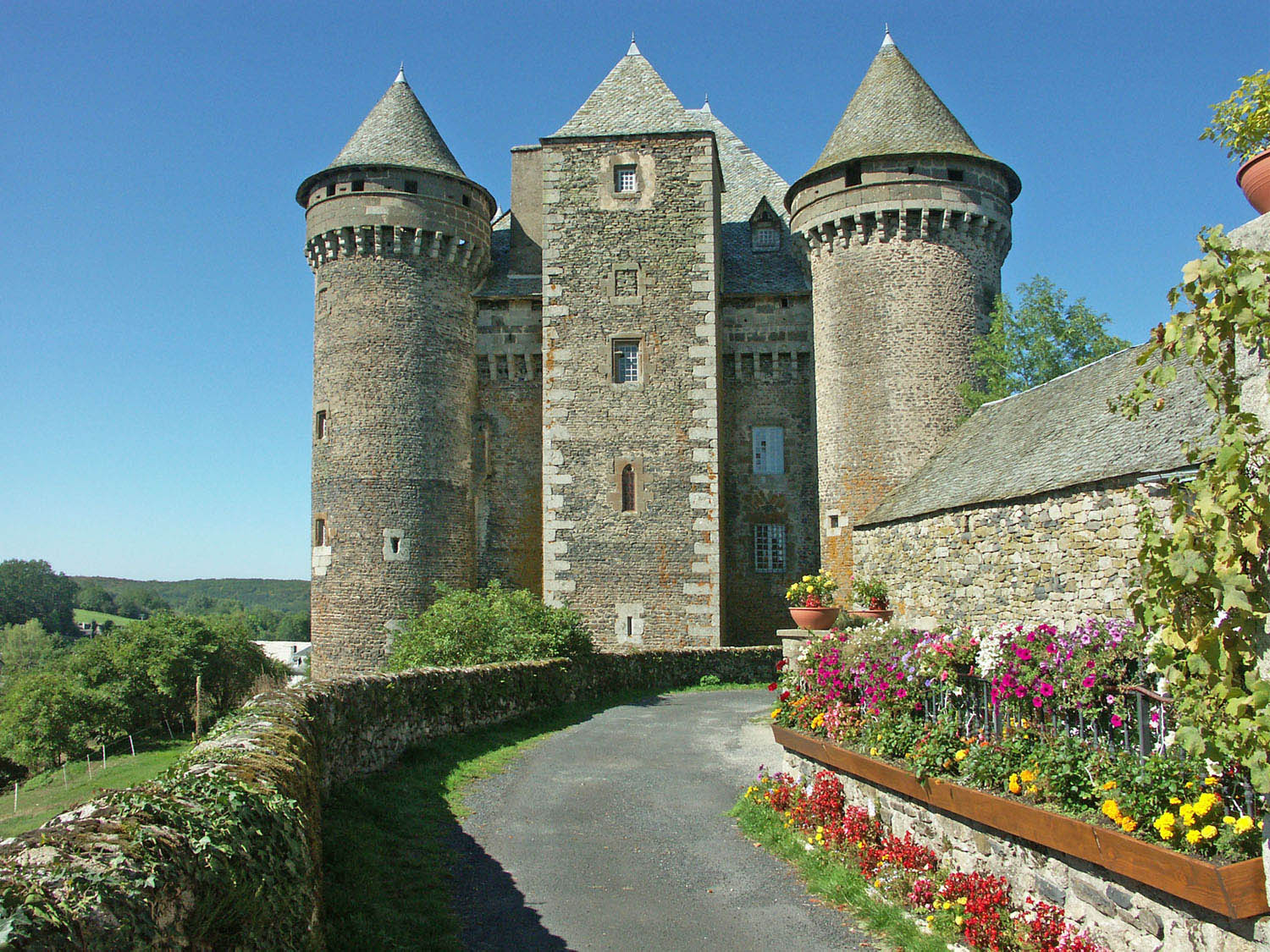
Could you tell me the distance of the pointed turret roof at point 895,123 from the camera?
2245 cm

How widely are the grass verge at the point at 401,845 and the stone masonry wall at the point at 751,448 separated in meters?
13.1

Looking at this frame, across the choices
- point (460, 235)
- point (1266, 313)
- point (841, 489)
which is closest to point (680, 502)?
point (841, 489)

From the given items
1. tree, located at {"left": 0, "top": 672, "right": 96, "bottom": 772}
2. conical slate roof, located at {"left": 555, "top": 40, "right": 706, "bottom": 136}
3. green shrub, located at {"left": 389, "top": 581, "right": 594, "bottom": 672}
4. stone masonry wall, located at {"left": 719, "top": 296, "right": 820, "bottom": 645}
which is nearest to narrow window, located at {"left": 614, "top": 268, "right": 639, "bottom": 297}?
stone masonry wall, located at {"left": 719, "top": 296, "right": 820, "bottom": 645}

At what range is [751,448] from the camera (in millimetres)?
26141

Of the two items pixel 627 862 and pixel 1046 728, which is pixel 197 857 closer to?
pixel 627 862

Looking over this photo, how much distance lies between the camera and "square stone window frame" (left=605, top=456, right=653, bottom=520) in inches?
939

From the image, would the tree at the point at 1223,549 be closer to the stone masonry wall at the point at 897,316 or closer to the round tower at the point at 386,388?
the stone masonry wall at the point at 897,316

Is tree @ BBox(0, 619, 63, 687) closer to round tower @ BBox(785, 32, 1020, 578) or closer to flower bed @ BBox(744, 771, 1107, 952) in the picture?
round tower @ BBox(785, 32, 1020, 578)

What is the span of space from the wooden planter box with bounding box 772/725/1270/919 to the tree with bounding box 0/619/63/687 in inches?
3289

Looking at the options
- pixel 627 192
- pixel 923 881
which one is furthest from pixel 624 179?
pixel 923 881

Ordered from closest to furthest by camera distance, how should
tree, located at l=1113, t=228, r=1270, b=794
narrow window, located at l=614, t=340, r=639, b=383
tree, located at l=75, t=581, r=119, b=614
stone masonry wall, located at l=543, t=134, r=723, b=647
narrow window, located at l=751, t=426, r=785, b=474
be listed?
tree, located at l=1113, t=228, r=1270, b=794 < stone masonry wall, located at l=543, t=134, r=723, b=647 < narrow window, located at l=614, t=340, r=639, b=383 < narrow window, located at l=751, t=426, r=785, b=474 < tree, located at l=75, t=581, r=119, b=614

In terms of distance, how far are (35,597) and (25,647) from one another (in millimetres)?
33962

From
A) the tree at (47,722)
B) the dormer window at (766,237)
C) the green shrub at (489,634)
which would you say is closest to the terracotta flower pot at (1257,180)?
the green shrub at (489,634)

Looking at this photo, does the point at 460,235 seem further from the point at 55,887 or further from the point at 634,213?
the point at 55,887
